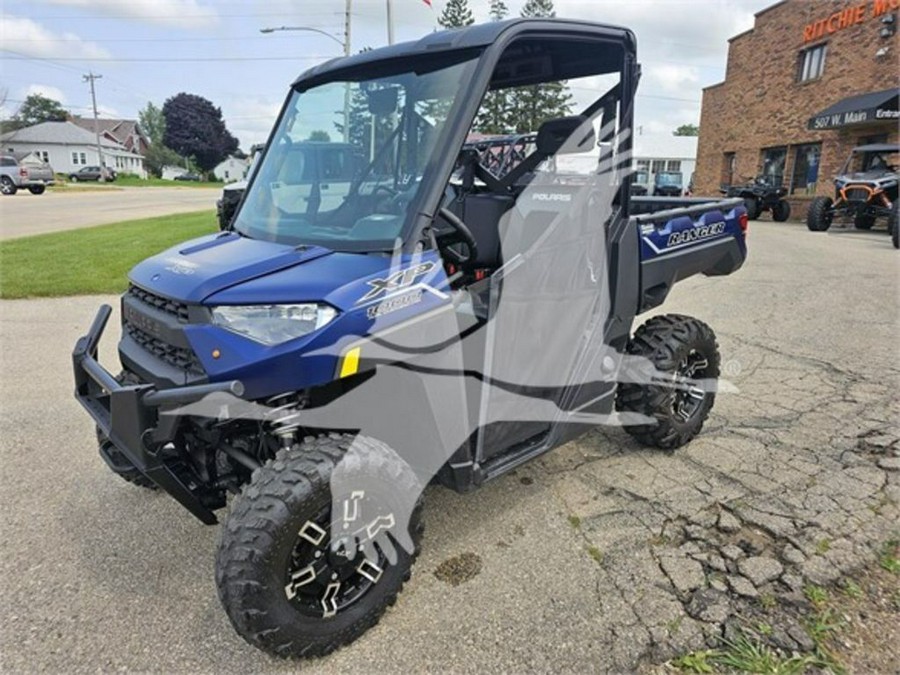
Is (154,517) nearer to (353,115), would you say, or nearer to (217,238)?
(217,238)

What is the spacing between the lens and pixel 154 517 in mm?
3061

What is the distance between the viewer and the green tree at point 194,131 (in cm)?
7738

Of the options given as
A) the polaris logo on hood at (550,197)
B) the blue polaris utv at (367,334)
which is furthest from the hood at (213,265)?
the polaris logo on hood at (550,197)

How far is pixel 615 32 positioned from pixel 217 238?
83.3 inches

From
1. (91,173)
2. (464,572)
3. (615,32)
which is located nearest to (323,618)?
(464,572)

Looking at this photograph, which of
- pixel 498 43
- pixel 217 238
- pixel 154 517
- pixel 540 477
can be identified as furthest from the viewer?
pixel 540 477

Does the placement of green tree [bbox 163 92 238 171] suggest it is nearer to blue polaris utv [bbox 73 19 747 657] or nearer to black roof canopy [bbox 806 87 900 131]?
black roof canopy [bbox 806 87 900 131]

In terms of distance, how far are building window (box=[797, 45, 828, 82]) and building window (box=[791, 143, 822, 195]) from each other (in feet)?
7.50

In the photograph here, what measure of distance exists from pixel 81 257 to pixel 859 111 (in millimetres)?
19700

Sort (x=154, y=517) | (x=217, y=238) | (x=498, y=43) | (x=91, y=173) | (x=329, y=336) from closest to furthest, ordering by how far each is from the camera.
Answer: (x=329, y=336), (x=498, y=43), (x=217, y=238), (x=154, y=517), (x=91, y=173)

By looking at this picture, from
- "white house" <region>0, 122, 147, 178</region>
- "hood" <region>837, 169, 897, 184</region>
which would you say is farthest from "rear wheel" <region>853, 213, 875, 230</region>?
"white house" <region>0, 122, 147, 178</region>

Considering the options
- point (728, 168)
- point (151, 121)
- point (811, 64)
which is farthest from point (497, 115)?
point (151, 121)

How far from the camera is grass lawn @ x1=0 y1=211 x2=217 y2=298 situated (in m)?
8.10

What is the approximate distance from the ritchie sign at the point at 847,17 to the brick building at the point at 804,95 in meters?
0.03
